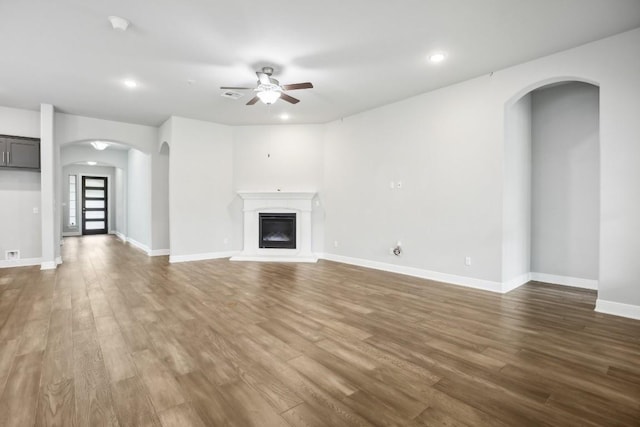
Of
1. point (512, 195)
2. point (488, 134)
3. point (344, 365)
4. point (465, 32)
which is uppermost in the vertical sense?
point (465, 32)

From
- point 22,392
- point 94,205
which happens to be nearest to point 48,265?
point 22,392

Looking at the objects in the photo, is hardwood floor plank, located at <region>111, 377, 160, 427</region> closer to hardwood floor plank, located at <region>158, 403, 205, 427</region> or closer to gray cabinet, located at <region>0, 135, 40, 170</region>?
hardwood floor plank, located at <region>158, 403, 205, 427</region>

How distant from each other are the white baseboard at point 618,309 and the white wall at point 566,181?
1.27 metres

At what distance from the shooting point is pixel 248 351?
2.47 metres

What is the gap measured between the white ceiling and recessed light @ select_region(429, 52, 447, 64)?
98 mm

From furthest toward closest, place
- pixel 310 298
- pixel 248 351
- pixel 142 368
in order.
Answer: pixel 310 298 → pixel 248 351 → pixel 142 368

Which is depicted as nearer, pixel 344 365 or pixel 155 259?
pixel 344 365

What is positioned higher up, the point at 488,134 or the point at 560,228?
the point at 488,134

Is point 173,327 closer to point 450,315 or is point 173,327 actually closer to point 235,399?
point 235,399

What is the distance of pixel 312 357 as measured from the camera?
2371 millimetres

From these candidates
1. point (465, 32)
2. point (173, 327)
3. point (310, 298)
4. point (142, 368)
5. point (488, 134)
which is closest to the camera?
point (142, 368)

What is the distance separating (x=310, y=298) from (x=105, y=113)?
569cm

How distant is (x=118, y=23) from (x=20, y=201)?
521 centimetres

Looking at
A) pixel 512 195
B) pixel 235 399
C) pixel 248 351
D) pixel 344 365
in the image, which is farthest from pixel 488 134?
pixel 235 399
